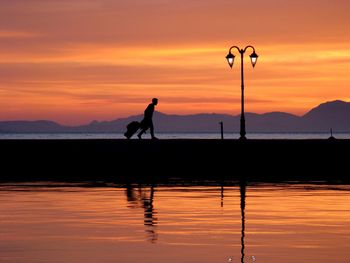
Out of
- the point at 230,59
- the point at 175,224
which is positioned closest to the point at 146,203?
the point at 175,224

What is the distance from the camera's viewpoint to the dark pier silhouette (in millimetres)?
35812

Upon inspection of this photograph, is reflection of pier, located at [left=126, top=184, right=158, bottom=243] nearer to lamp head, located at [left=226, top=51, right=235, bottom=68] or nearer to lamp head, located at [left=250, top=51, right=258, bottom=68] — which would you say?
lamp head, located at [left=250, top=51, right=258, bottom=68]

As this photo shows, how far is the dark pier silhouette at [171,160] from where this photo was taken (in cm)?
3581

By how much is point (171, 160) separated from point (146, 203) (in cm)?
1742

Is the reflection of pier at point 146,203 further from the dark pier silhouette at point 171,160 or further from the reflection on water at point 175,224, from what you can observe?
the dark pier silhouette at point 171,160

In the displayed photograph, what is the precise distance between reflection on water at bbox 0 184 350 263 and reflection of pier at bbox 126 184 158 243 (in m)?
0.02

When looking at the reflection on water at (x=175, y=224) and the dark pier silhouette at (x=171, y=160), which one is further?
the dark pier silhouette at (x=171, y=160)

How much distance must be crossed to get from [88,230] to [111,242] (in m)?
1.73

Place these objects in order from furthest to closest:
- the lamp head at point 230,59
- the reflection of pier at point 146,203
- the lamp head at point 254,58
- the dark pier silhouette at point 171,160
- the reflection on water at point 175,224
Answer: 1. the lamp head at point 230,59
2. the lamp head at point 254,58
3. the dark pier silhouette at point 171,160
4. the reflection of pier at point 146,203
5. the reflection on water at point 175,224

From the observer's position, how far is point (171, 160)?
41.2m

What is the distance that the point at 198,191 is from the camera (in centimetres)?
2789

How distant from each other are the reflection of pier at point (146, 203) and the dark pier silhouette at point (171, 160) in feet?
20.0

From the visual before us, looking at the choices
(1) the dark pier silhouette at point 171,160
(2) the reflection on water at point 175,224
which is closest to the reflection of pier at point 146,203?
(2) the reflection on water at point 175,224

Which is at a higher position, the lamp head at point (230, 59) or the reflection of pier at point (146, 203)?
the lamp head at point (230, 59)
